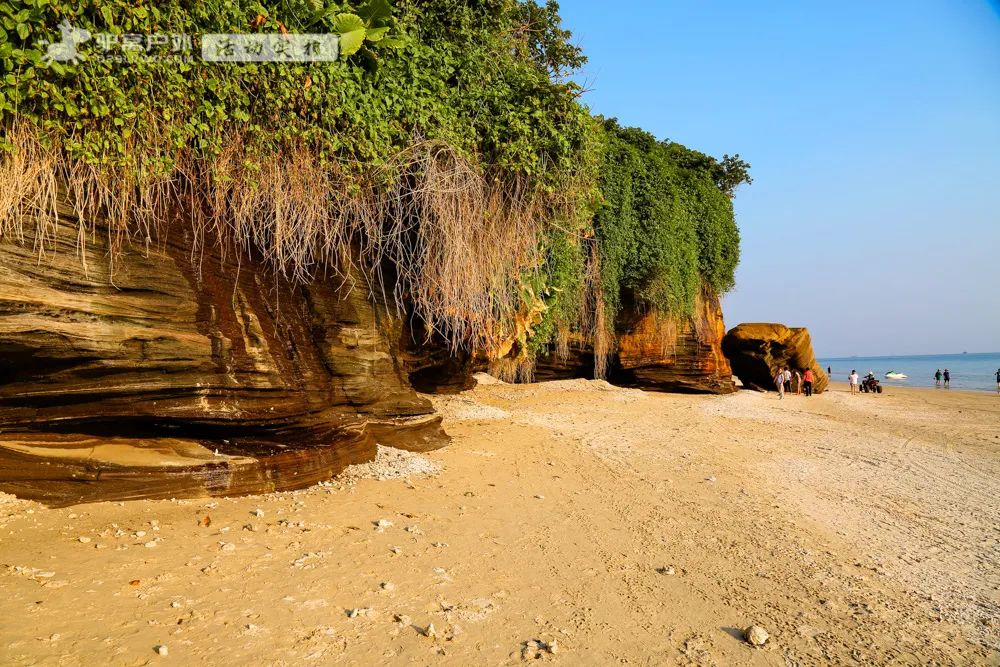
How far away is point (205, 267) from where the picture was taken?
17.2ft

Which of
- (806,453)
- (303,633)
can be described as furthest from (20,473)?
(806,453)

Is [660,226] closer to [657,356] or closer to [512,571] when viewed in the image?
[657,356]

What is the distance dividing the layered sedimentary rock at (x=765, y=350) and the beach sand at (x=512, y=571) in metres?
13.7

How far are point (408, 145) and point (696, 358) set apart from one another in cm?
1405

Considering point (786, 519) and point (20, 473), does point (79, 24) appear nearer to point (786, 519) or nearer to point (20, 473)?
point (20, 473)

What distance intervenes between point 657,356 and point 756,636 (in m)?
14.5

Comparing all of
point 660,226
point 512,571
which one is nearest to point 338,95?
point 512,571

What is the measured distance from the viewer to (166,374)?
15.7ft

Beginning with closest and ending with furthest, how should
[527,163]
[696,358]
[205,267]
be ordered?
[205,267]
[527,163]
[696,358]

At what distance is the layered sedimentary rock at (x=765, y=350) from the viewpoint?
2106 centimetres

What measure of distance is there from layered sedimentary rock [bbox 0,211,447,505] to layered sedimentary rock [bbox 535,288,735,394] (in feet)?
37.5

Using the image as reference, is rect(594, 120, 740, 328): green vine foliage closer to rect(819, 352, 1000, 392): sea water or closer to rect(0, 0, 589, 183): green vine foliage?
rect(0, 0, 589, 183): green vine foliage

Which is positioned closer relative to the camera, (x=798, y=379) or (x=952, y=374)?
(x=798, y=379)

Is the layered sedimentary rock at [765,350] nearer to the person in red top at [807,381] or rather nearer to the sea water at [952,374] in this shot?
the person in red top at [807,381]
